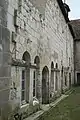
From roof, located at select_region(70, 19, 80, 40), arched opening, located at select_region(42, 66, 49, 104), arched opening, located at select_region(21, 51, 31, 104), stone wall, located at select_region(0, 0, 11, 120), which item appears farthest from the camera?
roof, located at select_region(70, 19, 80, 40)

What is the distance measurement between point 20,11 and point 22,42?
849 mm

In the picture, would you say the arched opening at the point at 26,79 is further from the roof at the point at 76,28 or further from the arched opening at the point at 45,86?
the roof at the point at 76,28

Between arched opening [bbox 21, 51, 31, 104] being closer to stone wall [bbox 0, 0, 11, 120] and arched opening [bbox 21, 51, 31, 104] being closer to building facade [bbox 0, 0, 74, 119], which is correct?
building facade [bbox 0, 0, 74, 119]

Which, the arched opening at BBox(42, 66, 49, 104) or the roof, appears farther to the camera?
the roof

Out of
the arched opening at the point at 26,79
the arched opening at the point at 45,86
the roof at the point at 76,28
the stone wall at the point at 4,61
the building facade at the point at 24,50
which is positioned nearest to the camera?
the stone wall at the point at 4,61

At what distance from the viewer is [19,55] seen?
5527 millimetres

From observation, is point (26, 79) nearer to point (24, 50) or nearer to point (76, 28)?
point (24, 50)

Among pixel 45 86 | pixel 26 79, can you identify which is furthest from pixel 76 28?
pixel 26 79

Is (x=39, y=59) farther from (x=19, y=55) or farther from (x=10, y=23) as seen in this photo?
(x=10, y=23)

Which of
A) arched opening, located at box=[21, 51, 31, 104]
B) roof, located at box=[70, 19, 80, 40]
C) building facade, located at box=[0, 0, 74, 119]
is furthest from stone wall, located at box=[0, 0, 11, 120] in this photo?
roof, located at box=[70, 19, 80, 40]

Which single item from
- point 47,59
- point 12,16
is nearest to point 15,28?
point 12,16

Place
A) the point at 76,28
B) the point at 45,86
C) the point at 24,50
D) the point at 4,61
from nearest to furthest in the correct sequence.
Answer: the point at 4,61 < the point at 24,50 < the point at 45,86 < the point at 76,28

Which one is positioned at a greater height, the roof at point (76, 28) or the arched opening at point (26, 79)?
the roof at point (76, 28)

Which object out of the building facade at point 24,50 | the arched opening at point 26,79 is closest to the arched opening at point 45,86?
the building facade at point 24,50
